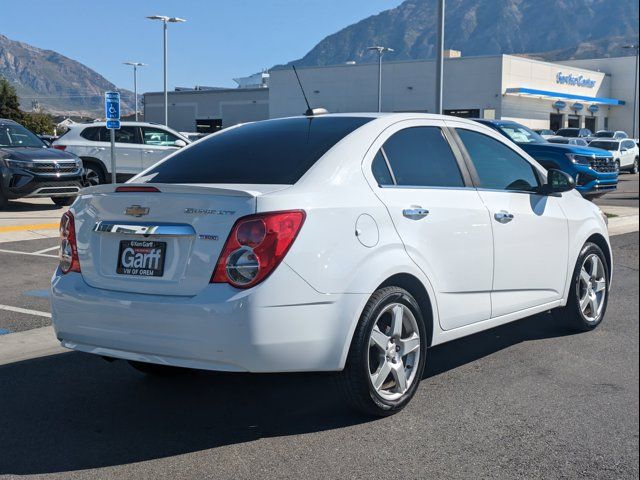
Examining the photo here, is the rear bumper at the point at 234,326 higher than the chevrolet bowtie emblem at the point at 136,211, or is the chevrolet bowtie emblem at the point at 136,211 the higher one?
the chevrolet bowtie emblem at the point at 136,211

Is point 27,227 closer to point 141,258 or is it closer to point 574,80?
point 141,258

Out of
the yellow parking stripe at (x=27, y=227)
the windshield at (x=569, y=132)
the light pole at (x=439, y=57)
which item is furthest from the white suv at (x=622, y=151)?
the yellow parking stripe at (x=27, y=227)

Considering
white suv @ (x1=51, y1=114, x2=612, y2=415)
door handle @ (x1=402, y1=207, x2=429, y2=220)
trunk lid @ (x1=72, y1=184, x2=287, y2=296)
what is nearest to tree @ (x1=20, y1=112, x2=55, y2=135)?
white suv @ (x1=51, y1=114, x2=612, y2=415)

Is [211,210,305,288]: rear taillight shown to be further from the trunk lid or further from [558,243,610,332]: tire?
[558,243,610,332]: tire

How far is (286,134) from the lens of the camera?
4.99m

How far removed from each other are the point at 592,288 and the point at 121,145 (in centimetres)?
1477

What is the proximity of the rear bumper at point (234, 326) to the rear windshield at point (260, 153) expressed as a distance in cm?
71

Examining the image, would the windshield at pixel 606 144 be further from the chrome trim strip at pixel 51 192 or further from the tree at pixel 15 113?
the tree at pixel 15 113

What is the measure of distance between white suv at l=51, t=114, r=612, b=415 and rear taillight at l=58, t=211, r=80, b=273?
0.01m

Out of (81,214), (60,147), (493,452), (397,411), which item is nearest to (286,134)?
(81,214)

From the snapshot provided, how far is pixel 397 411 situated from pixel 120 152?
15832 mm

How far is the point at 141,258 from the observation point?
414 centimetres

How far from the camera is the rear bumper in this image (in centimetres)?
383

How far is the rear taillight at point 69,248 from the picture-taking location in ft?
14.6
